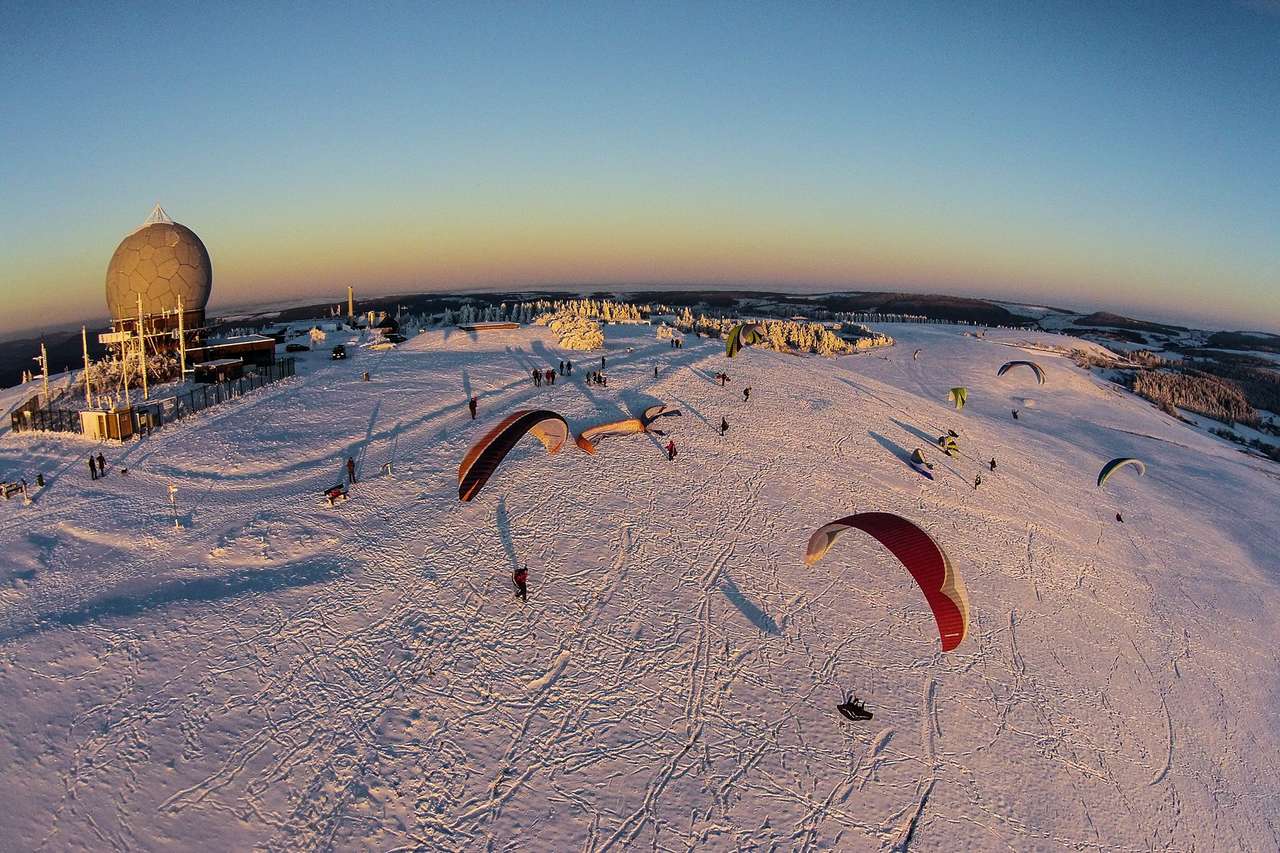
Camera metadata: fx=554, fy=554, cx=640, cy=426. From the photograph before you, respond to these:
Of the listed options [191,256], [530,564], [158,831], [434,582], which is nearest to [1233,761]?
[530,564]

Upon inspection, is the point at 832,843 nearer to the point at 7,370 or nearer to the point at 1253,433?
the point at 1253,433

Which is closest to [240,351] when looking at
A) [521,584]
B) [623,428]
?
[623,428]

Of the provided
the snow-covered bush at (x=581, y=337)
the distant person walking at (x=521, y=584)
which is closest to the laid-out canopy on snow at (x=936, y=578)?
the distant person walking at (x=521, y=584)

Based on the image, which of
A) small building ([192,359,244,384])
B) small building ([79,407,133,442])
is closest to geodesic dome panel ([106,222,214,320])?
small building ([192,359,244,384])

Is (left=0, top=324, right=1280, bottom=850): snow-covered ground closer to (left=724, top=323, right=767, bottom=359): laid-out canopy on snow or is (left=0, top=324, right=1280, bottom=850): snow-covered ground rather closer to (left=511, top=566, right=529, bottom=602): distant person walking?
(left=511, top=566, right=529, bottom=602): distant person walking

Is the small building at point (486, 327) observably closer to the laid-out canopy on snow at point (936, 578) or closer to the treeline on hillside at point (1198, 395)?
the laid-out canopy on snow at point (936, 578)

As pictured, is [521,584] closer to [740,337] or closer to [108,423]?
[108,423]
